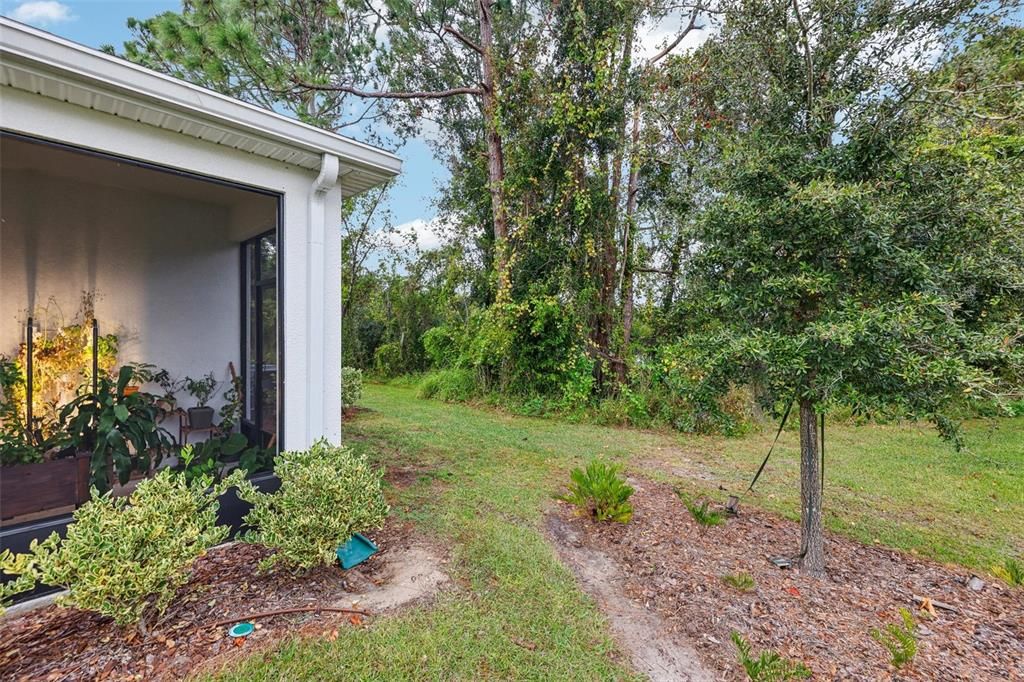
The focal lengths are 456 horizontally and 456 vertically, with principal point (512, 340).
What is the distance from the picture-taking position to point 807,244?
2.81m

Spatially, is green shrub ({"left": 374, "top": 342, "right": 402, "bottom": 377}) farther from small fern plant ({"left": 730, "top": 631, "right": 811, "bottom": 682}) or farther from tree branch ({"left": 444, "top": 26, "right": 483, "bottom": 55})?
small fern plant ({"left": 730, "top": 631, "right": 811, "bottom": 682})

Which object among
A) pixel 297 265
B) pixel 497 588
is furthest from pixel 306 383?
pixel 497 588

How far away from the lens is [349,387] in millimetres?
8453

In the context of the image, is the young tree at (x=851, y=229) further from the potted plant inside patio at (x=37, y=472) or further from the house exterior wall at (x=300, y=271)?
the potted plant inside patio at (x=37, y=472)

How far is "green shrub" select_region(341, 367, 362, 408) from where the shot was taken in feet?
27.6

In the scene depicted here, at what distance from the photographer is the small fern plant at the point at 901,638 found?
2.20m

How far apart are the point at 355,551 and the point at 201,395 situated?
3044 mm

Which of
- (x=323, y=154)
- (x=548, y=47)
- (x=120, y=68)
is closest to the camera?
(x=120, y=68)

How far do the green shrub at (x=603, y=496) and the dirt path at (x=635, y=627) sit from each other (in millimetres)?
463

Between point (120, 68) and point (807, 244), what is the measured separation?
3.98m

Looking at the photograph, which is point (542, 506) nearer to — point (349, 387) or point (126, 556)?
point (126, 556)

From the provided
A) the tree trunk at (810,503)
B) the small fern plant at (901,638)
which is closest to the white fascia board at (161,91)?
the tree trunk at (810,503)

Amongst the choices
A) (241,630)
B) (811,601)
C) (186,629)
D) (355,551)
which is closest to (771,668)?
(811,601)

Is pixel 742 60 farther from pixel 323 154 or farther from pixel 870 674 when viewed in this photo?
pixel 870 674
